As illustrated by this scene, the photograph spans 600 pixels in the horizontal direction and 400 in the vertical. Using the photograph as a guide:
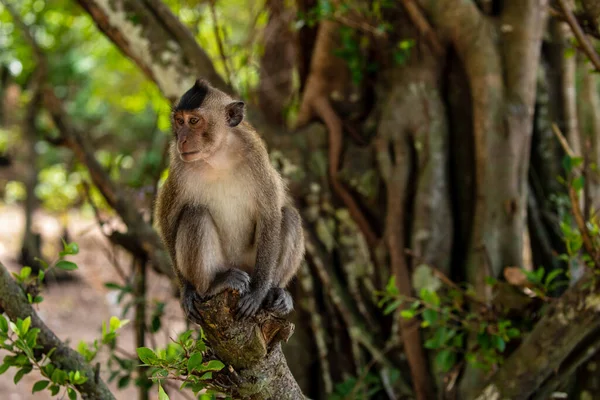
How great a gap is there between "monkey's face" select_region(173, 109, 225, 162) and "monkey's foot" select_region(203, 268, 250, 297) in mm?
666

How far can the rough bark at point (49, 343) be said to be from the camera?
12.2 ft

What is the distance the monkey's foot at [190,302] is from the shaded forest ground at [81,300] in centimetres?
415

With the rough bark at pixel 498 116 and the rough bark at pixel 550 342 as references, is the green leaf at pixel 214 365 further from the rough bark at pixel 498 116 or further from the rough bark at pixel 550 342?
the rough bark at pixel 498 116

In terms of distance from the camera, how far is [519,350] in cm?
452

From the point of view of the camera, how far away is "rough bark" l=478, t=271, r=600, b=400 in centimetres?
426

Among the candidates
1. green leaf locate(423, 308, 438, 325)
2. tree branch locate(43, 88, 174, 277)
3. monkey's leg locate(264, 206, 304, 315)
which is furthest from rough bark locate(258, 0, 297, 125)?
green leaf locate(423, 308, 438, 325)

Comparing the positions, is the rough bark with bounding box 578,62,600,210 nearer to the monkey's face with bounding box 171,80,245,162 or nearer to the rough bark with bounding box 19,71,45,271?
the monkey's face with bounding box 171,80,245,162

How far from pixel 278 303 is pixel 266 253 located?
11.7 inches

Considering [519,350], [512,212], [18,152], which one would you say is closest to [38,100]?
[18,152]

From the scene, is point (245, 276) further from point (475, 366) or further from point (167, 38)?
point (167, 38)

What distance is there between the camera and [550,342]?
437 cm

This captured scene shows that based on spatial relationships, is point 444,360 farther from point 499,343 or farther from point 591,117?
point 591,117

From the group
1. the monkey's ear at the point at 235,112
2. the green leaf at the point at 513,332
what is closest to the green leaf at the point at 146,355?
the monkey's ear at the point at 235,112

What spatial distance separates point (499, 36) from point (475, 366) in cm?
263
